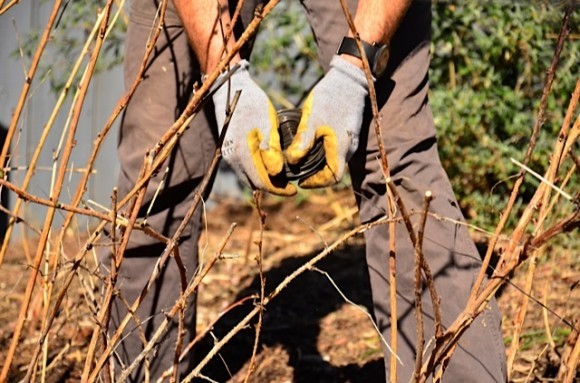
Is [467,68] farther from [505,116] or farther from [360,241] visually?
[360,241]

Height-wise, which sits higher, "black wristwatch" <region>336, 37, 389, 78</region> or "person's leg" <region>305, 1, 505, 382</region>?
"black wristwatch" <region>336, 37, 389, 78</region>

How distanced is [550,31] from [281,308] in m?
1.59

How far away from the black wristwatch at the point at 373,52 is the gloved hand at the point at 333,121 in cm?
3

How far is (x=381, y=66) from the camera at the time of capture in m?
2.23

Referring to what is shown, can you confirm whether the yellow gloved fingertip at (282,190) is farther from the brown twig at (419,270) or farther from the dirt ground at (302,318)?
the brown twig at (419,270)

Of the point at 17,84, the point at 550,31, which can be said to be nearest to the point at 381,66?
the point at 550,31

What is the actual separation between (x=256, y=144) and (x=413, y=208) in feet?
1.31

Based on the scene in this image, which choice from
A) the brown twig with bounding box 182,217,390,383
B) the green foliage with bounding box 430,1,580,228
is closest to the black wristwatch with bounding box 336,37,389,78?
the brown twig with bounding box 182,217,390,383

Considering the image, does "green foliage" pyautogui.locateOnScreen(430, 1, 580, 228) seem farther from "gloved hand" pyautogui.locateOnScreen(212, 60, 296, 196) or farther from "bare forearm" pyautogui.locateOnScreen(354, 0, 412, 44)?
"gloved hand" pyautogui.locateOnScreen(212, 60, 296, 196)

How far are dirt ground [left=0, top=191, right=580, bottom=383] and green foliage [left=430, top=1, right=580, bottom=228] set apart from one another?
46 centimetres

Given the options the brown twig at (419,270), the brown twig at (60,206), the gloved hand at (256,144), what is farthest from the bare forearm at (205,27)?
the brown twig at (419,270)

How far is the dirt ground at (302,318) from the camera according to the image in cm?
308

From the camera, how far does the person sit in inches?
84.5

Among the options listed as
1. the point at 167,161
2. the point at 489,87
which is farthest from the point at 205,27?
the point at 489,87
